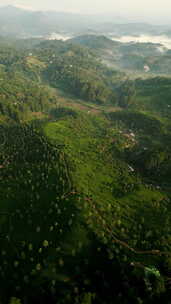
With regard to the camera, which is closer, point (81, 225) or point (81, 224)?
point (81, 225)

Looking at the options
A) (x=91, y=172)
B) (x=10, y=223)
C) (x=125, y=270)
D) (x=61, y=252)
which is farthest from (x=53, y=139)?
(x=125, y=270)

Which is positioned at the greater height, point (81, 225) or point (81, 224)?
point (81, 224)

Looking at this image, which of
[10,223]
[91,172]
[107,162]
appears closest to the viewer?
[10,223]

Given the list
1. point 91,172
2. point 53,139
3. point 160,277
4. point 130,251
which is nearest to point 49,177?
point 91,172

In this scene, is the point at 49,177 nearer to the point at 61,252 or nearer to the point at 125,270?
the point at 61,252

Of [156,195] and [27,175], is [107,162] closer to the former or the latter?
[156,195]

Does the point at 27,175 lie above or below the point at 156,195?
above

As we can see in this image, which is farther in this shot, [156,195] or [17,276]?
[156,195]

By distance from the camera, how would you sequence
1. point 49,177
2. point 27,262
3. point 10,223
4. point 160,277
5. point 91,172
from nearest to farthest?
point 160,277 < point 27,262 < point 10,223 < point 49,177 < point 91,172

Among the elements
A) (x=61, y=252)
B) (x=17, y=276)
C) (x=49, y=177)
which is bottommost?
(x=17, y=276)
